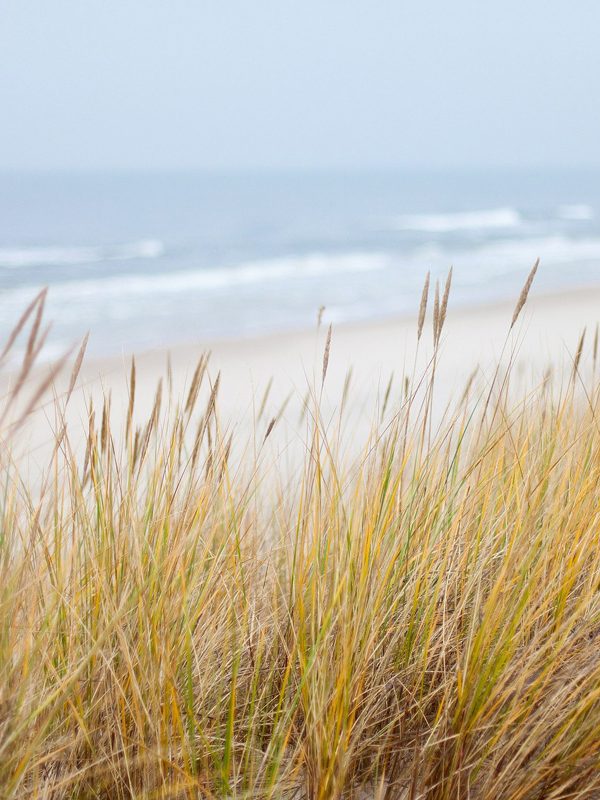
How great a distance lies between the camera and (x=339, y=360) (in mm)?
7887

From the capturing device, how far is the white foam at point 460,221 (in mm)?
25312

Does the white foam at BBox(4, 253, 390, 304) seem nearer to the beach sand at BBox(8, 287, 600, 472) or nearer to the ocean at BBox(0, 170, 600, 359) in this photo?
the ocean at BBox(0, 170, 600, 359)

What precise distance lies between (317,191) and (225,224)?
19.8 m

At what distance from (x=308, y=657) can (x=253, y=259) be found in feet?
52.8

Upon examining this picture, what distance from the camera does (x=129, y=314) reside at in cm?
A: 1052

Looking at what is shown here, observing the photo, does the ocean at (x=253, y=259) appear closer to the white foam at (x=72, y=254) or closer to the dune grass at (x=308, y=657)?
the white foam at (x=72, y=254)

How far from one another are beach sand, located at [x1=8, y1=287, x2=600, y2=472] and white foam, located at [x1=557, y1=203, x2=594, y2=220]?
64.7ft

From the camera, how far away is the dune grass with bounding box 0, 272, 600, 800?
1178mm

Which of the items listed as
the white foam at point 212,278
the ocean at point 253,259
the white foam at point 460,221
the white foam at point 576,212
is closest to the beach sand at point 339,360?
the ocean at point 253,259

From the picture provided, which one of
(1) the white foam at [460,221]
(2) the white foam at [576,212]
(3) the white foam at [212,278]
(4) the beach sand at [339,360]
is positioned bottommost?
(4) the beach sand at [339,360]

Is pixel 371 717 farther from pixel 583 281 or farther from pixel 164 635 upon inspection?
pixel 583 281

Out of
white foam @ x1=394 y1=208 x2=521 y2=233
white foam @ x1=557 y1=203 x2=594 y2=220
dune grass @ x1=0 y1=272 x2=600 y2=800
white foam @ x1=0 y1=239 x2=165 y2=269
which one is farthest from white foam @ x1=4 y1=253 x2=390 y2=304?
white foam @ x1=557 y1=203 x2=594 y2=220

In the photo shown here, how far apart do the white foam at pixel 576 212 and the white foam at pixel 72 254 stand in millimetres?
16143

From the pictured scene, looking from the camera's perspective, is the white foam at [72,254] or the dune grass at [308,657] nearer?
the dune grass at [308,657]
